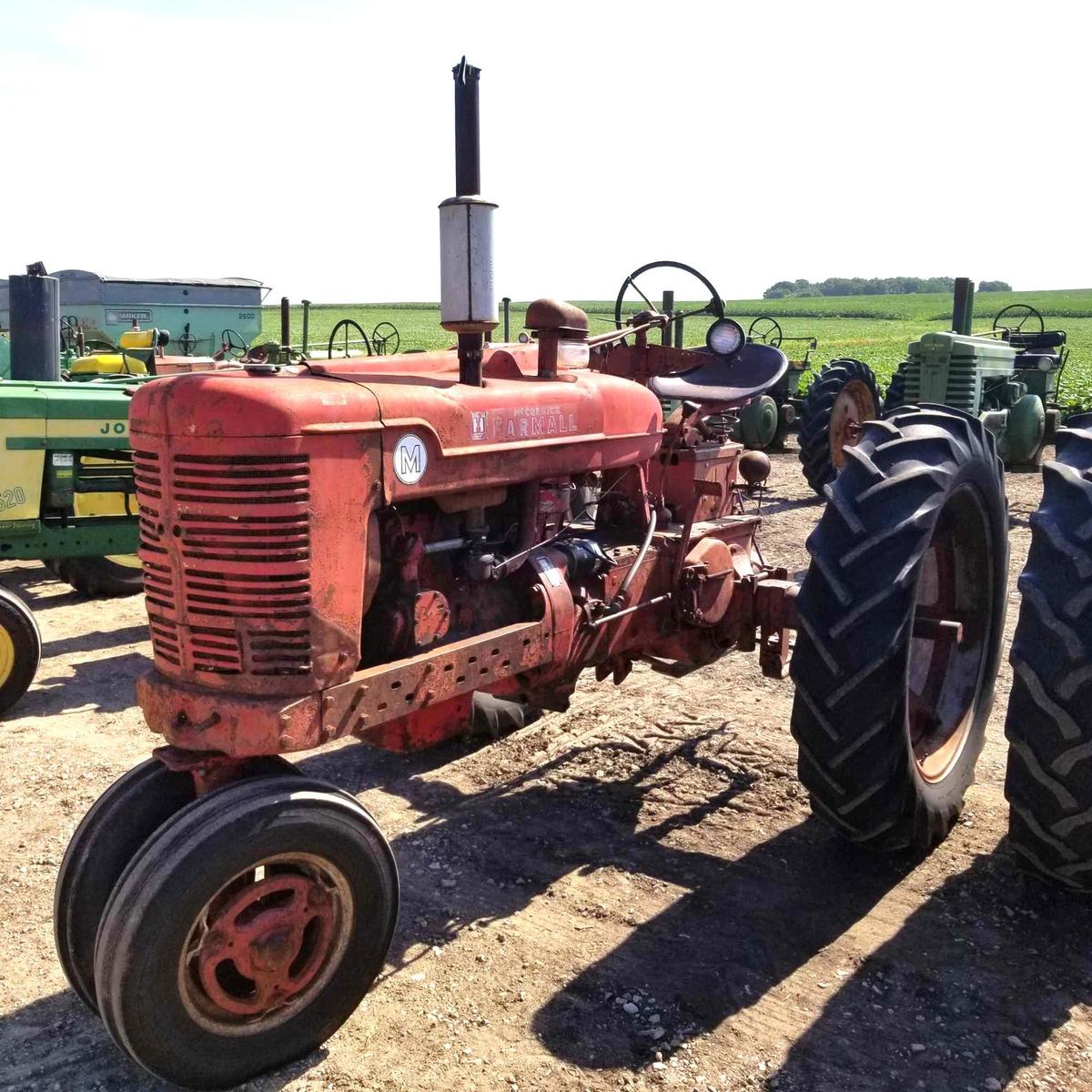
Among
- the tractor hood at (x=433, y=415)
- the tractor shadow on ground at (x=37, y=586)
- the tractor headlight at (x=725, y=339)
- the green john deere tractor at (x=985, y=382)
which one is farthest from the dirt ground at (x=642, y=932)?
the green john deere tractor at (x=985, y=382)

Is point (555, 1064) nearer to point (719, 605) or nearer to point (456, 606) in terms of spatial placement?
point (456, 606)

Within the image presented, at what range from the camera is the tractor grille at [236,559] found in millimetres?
2635

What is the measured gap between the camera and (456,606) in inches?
132

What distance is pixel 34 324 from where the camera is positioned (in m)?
8.22

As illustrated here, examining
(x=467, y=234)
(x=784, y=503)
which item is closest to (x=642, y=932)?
(x=467, y=234)

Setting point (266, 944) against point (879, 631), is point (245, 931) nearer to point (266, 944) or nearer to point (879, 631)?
point (266, 944)

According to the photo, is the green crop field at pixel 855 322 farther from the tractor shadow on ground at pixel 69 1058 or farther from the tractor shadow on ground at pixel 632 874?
the tractor shadow on ground at pixel 69 1058

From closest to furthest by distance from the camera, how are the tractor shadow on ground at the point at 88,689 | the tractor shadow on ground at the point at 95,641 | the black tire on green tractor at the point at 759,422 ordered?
1. the tractor shadow on ground at the point at 88,689
2. the tractor shadow on ground at the point at 95,641
3. the black tire on green tractor at the point at 759,422

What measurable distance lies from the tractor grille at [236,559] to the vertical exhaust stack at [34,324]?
6.17 m

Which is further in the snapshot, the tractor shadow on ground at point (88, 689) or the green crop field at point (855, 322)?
the green crop field at point (855, 322)

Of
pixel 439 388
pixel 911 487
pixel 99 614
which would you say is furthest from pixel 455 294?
pixel 99 614

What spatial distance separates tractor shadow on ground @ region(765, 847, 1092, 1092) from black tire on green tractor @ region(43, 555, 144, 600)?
546 cm

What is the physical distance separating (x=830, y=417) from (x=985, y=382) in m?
2.77

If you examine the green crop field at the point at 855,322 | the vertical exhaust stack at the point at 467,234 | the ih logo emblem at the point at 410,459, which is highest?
the green crop field at the point at 855,322
